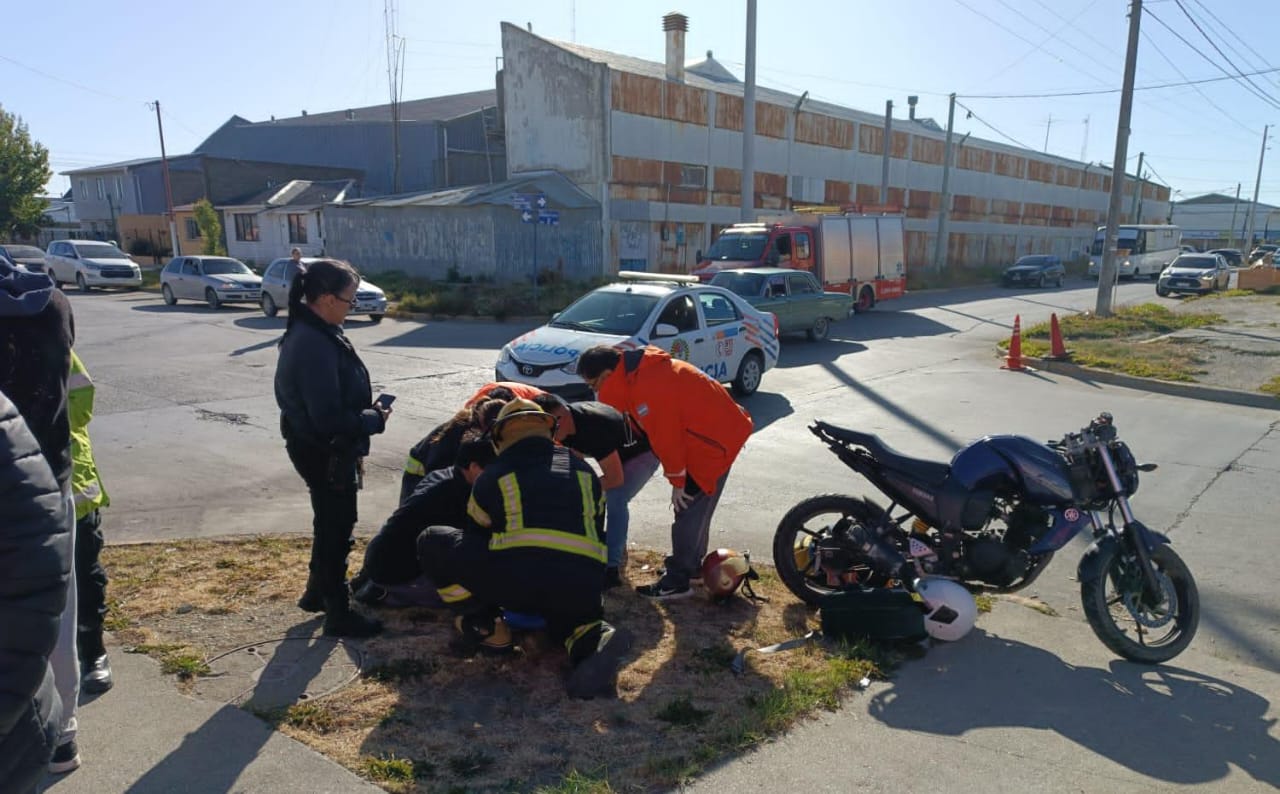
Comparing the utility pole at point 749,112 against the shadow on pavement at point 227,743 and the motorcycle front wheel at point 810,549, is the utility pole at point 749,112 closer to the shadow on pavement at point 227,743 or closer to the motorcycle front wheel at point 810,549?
the motorcycle front wheel at point 810,549

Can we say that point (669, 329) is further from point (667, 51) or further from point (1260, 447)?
point (667, 51)

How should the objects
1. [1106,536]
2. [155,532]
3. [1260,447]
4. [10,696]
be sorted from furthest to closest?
[1260,447] → [155,532] → [1106,536] → [10,696]

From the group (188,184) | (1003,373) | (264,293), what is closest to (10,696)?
(1003,373)

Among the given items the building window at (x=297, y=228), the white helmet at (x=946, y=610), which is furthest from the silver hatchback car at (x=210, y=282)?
the white helmet at (x=946, y=610)

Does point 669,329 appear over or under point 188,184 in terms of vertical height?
under

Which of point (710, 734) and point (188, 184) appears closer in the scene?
point (710, 734)

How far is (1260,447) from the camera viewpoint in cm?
884

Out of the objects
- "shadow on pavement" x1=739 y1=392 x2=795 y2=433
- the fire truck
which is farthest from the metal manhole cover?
the fire truck

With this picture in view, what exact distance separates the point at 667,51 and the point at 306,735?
35542mm

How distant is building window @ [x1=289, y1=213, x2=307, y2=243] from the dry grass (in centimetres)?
3732

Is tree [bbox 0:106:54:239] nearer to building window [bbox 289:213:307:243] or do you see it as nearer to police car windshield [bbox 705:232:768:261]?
building window [bbox 289:213:307:243]

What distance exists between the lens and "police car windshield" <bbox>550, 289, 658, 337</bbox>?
10531 mm

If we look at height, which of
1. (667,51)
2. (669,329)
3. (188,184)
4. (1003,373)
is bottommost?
(1003,373)

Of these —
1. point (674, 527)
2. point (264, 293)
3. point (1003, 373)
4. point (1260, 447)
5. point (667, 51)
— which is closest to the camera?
point (674, 527)
